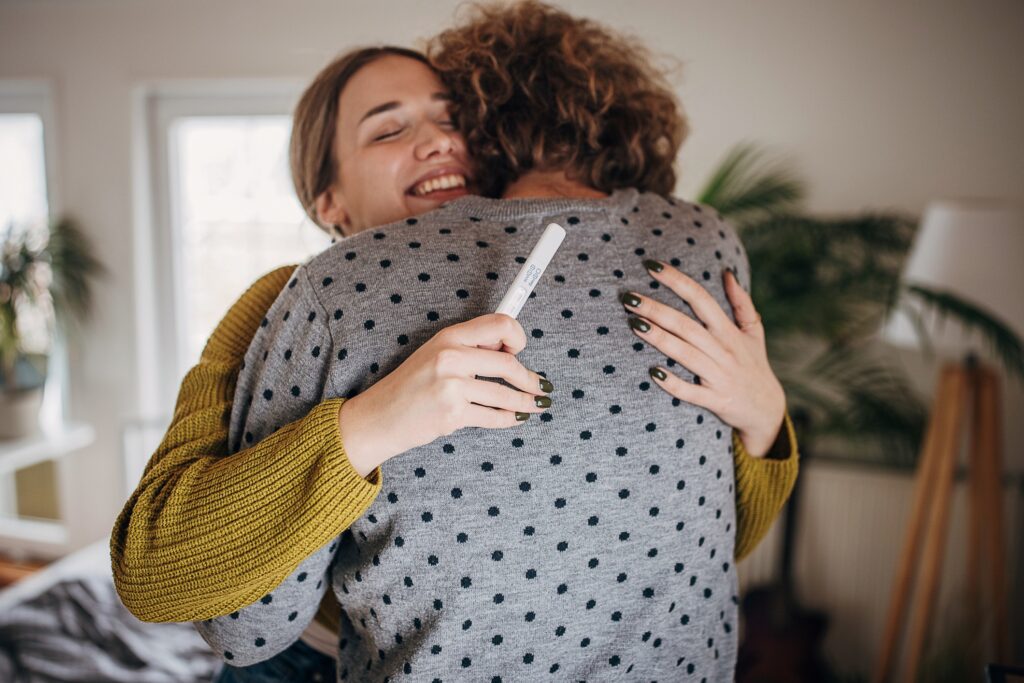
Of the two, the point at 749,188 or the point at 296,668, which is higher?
the point at 749,188

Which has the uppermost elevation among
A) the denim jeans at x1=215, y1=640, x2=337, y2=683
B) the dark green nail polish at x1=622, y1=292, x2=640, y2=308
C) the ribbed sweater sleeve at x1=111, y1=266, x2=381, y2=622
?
the dark green nail polish at x1=622, y1=292, x2=640, y2=308

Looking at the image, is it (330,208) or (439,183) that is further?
(330,208)

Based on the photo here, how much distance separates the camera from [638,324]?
2.05 ft

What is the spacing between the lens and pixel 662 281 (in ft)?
2.14

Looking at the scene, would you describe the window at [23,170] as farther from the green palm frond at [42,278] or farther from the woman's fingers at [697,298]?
the woman's fingers at [697,298]

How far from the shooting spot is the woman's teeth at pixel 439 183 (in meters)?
0.84

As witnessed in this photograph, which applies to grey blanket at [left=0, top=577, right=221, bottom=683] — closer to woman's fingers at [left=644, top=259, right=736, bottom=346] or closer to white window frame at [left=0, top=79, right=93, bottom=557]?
white window frame at [left=0, top=79, right=93, bottom=557]

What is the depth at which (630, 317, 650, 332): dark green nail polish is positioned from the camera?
0.62 meters

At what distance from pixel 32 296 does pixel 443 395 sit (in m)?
3.24

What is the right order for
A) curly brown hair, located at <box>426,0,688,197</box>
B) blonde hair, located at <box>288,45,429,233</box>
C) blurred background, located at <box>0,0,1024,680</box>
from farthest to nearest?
blurred background, located at <box>0,0,1024,680</box>, blonde hair, located at <box>288,45,429,233</box>, curly brown hair, located at <box>426,0,688,197</box>

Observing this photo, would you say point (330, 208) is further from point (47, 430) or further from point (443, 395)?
point (47, 430)

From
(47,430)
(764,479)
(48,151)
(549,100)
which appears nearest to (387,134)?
(549,100)

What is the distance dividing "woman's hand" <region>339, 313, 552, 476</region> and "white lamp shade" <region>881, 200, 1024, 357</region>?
159 centimetres

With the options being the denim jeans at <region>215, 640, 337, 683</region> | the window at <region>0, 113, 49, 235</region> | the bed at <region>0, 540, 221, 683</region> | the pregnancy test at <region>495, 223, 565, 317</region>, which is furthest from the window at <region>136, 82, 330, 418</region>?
the pregnancy test at <region>495, 223, 565, 317</region>
